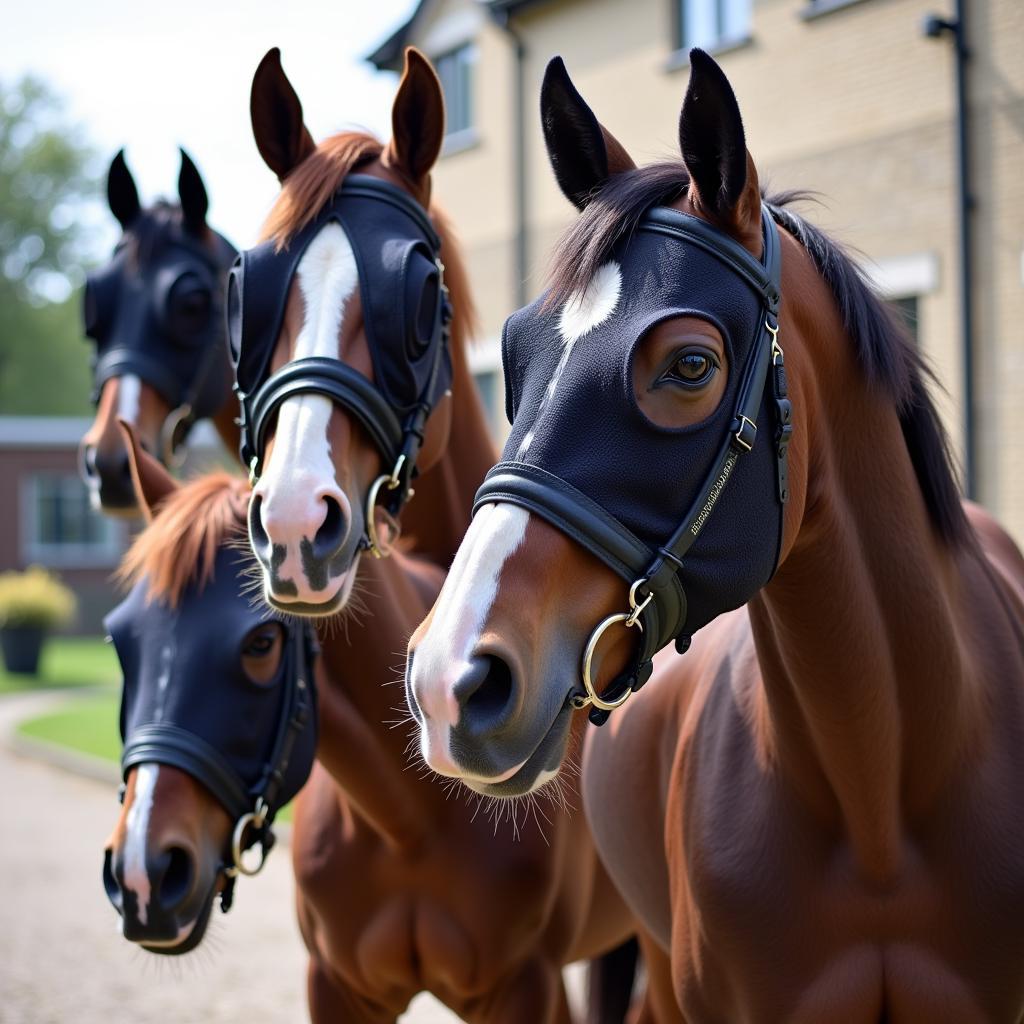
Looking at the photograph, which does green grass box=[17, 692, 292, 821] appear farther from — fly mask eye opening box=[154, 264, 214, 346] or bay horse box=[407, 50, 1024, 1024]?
bay horse box=[407, 50, 1024, 1024]

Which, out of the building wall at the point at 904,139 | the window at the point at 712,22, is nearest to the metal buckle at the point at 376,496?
the building wall at the point at 904,139

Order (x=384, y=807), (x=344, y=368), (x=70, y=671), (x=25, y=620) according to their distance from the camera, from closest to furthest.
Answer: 1. (x=344, y=368)
2. (x=384, y=807)
3. (x=25, y=620)
4. (x=70, y=671)

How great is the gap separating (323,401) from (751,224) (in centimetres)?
115

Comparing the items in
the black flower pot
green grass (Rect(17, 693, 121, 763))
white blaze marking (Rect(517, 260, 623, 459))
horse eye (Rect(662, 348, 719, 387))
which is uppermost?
white blaze marking (Rect(517, 260, 623, 459))

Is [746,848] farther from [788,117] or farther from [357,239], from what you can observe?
[788,117]

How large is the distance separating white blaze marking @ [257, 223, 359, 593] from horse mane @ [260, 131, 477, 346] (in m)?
0.08

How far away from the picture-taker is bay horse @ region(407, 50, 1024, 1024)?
70.1 inches

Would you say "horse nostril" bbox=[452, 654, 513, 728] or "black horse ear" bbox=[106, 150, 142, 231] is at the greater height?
"black horse ear" bbox=[106, 150, 142, 231]

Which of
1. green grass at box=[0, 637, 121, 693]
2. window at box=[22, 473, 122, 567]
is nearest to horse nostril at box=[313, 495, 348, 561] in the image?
green grass at box=[0, 637, 121, 693]

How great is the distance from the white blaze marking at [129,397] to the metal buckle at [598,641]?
322 centimetres

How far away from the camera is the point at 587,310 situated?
1933 millimetres

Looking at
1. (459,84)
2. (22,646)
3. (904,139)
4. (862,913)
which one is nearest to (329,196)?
(862,913)

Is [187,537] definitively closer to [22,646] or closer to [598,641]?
[598,641]

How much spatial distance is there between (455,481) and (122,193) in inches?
87.1
